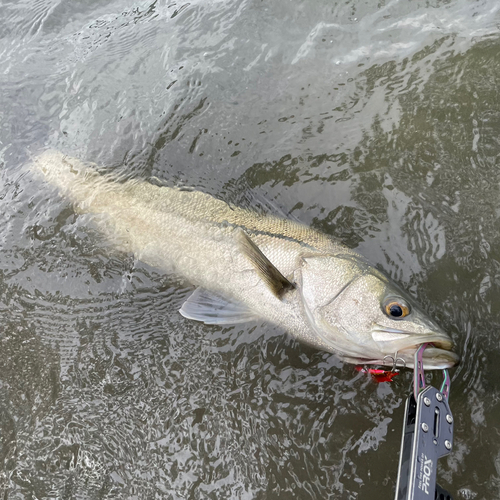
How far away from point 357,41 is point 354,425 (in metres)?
3.67

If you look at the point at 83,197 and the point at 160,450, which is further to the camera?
the point at 83,197

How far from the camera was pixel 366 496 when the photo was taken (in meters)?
3.01

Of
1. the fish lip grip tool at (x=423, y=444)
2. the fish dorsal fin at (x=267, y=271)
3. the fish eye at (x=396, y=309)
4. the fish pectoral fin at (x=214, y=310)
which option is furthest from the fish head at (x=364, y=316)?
the fish pectoral fin at (x=214, y=310)

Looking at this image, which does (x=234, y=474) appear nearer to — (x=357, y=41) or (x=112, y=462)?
(x=112, y=462)

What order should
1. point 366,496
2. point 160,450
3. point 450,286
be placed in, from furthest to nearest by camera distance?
1. point 450,286
2. point 160,450
3. point 366,496

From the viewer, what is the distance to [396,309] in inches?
119

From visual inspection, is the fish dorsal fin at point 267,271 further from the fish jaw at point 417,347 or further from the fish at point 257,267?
the fish jaw at point 417,347

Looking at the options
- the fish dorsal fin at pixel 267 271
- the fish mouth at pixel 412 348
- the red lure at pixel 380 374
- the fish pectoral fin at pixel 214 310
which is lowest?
the red lure at pixel 380 374

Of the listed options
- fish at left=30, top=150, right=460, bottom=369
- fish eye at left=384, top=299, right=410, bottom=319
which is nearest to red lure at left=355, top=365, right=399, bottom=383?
fish at left=30, top=150, right=460, bottom=369

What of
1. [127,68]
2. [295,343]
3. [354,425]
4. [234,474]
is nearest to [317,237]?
[295,343]

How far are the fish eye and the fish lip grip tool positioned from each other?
467mm

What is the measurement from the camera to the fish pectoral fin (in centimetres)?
353

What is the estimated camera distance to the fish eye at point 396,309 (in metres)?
3.01

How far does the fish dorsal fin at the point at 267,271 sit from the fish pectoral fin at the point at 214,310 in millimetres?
310
